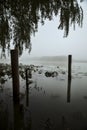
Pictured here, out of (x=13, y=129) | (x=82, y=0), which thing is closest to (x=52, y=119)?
(x=13, y=129)

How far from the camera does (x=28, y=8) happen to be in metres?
6.75

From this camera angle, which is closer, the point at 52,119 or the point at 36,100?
the point at 52,119

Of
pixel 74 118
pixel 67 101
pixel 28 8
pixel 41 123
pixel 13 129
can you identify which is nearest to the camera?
pixel 13 129

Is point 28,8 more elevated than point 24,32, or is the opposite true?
point 28,8

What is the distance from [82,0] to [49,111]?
4.49 metres

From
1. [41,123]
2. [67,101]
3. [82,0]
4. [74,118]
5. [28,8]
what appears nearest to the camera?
[41,123]

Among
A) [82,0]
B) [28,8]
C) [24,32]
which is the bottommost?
[24,32]

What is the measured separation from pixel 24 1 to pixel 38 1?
1.62 ft

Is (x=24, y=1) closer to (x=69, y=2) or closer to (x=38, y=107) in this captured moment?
(x=69, y=2)

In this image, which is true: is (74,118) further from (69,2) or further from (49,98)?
(69,2)

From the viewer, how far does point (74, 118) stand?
6211 mm

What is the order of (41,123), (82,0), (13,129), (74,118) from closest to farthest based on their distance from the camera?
(13,129), (41,123), (74,118), (82,0)

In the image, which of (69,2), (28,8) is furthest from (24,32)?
(69,2)

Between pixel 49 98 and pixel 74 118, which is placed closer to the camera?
pixel 74 118
